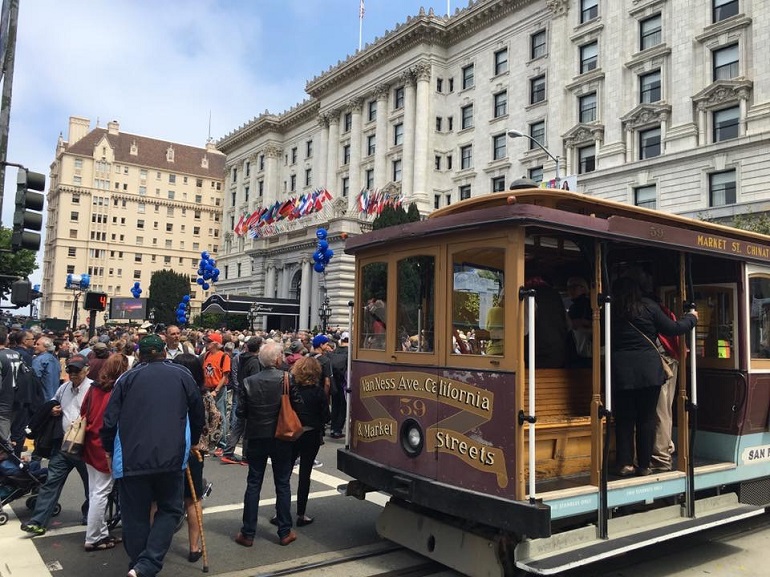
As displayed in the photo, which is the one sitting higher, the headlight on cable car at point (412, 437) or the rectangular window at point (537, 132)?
the rectangular window at point (537, 132)

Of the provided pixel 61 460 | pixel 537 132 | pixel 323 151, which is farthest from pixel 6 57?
pixel 323 151

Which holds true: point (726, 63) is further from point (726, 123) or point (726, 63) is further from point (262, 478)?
point (262, 478)

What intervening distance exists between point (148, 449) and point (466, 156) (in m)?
41.5

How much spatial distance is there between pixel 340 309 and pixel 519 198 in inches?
1598

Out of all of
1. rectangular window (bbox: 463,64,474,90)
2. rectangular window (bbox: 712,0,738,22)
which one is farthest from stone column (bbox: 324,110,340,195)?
rectangular window (bbox: 712,0,738,22)

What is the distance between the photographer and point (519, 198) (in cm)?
539

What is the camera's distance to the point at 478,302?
528 centimetres

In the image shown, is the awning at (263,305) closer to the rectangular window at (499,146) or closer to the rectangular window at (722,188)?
the rectangular window at (499,146)

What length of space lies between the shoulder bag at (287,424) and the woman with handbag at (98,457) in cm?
155

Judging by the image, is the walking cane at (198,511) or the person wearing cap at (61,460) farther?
the person wearing cap at (61,460)

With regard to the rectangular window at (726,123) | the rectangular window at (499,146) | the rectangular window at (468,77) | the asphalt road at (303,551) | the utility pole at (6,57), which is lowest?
the asphalt road at (303,551)

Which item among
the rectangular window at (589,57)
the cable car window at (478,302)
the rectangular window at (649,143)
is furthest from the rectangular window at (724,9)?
the cable car window at (478,302)

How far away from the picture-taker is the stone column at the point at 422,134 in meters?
44.6

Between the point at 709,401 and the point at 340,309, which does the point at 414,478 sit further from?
the point at 340,309
